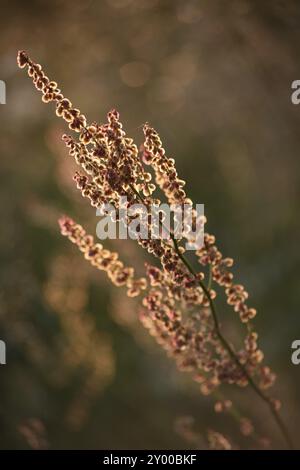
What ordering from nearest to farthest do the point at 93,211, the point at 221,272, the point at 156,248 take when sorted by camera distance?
1. the point at 156,248
2. the point at 221,272
3. the point at 93,211

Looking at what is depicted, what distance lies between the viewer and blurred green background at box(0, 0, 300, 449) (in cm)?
186

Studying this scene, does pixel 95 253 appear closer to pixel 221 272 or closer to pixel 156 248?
pixel 156 248

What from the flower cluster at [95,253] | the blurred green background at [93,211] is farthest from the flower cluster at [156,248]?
the blurred green background at [93,211]

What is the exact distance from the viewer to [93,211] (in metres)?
2.14

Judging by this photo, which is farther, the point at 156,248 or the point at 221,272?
the point at 221,272

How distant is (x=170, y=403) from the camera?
1997mm

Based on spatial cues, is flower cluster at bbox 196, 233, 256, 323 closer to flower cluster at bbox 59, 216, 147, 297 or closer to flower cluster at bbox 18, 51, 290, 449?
flower cluster at bbox 18, 51, 290, 449

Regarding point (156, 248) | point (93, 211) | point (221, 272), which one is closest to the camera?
point (156, 248)

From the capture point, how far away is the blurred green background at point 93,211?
1.86 meters

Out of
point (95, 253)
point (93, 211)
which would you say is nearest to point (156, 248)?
point (95, 253)
